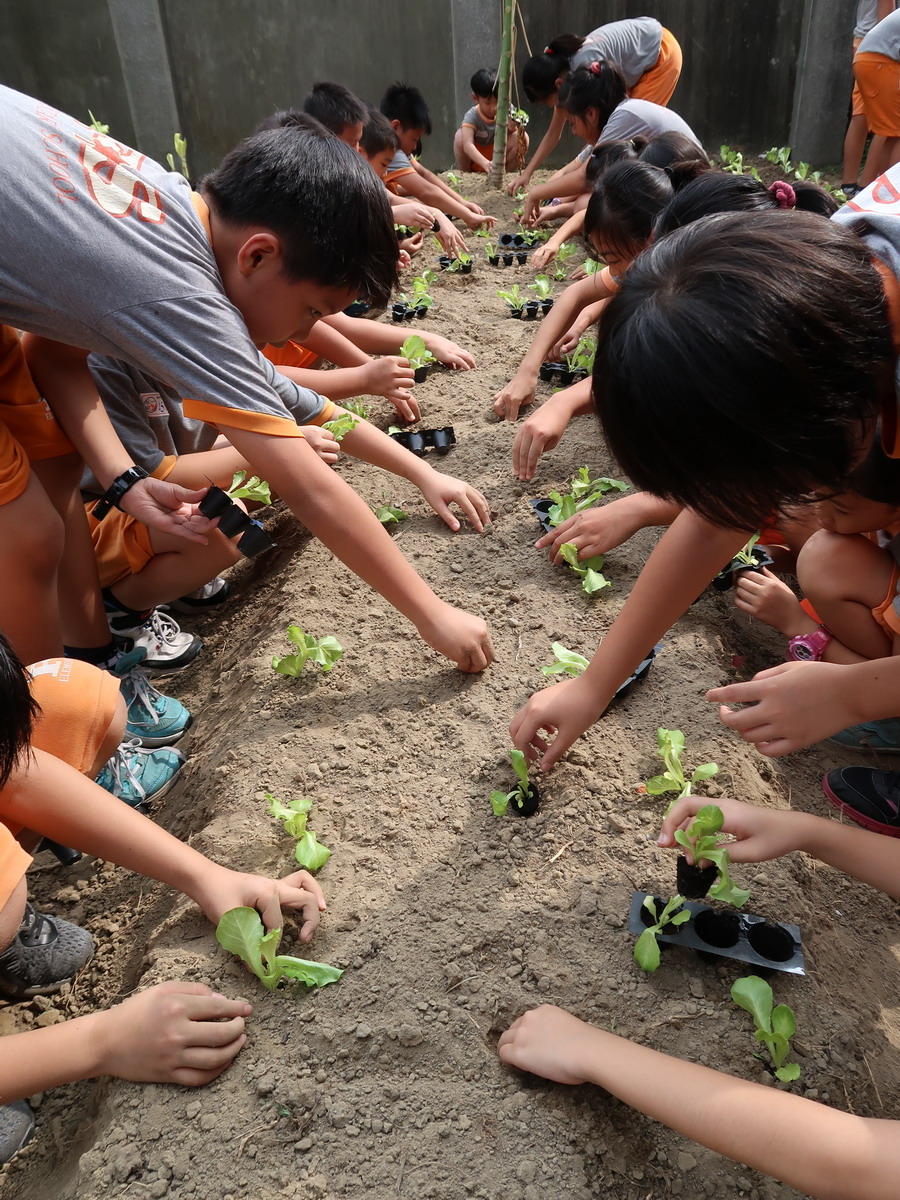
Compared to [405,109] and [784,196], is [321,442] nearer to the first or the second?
[784,196]

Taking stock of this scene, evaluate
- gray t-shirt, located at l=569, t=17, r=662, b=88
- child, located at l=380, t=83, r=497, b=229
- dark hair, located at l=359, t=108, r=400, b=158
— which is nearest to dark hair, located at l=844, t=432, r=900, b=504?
dark hair, located at l=359, t=108, r=400, b=158

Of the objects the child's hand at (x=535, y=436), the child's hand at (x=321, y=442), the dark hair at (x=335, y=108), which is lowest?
the child's hand at (x=535, y=436)

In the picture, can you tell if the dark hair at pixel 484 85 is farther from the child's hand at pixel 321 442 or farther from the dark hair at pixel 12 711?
the dark hair at pixel 12 711

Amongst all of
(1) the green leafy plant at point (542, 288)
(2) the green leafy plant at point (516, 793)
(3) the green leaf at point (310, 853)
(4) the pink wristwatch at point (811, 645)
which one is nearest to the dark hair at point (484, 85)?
(1) the green leafy plant at point (542, 288)

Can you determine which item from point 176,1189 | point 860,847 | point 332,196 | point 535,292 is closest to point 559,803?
point 860,847

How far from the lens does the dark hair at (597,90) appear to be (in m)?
4.91

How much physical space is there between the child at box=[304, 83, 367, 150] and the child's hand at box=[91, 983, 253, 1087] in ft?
13.1

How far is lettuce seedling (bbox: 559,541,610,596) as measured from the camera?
7.57 feet

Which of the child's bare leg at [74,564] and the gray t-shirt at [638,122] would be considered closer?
the child's bare leg at [74,564]

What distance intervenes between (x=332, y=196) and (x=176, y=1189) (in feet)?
6.11

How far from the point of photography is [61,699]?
183 centimetres

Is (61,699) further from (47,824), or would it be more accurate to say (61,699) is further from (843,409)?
(843,409)

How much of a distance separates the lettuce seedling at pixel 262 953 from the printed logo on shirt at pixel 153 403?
64.8 inches

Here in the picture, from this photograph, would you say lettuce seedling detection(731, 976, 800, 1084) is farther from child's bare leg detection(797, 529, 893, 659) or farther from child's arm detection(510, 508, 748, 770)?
child's bare leg detection(797, 529, 893, 659)
